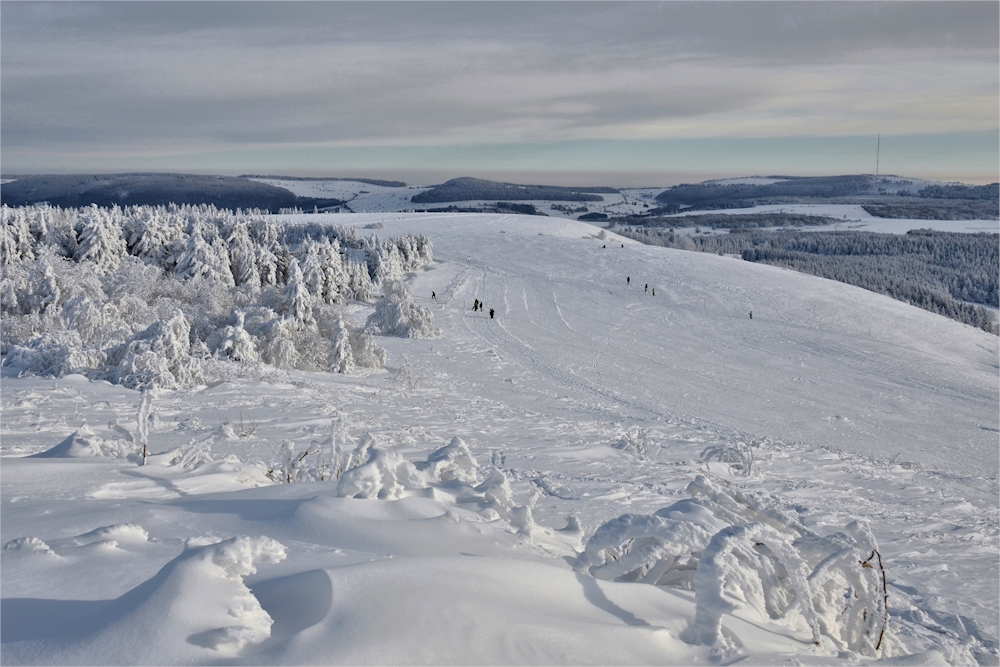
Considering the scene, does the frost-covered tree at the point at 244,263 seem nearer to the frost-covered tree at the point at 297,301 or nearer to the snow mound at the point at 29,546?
the frost-covered tree at the point at 297,301

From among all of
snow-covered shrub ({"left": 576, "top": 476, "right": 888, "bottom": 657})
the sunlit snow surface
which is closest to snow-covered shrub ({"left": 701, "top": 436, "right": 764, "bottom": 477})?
the sunlit snow surface

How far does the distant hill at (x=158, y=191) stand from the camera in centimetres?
11388

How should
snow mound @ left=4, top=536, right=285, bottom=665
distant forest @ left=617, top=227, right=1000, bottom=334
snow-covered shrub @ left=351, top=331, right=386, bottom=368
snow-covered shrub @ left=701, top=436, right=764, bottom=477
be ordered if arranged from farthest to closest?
1. distant forest @ left=617, top=227, right=1000, bottom=334
2. snow-covered shrub @ left=351, top=331, right=386, bottom=368
3. snow-covered shrub @ left=701, top=436, right=764, bottom=477
4. snow mound @ left=4, top=536, right=285, bottom=665

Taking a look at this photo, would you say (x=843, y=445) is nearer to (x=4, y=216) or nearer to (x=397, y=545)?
(x=397, y=545)

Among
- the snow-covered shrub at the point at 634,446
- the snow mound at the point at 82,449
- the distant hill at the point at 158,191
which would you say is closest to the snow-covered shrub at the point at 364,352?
the snow-covered shrub at the point at 634,446

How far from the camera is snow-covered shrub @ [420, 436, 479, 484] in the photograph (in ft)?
14.3

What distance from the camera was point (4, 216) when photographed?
2834 cm

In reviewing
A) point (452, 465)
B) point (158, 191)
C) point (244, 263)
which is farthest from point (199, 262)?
point (158, 191)

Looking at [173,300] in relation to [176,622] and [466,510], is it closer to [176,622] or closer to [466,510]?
[466,510]

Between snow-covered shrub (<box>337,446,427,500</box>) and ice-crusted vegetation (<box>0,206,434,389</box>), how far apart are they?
8.06 meters

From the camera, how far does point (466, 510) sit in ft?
12.0

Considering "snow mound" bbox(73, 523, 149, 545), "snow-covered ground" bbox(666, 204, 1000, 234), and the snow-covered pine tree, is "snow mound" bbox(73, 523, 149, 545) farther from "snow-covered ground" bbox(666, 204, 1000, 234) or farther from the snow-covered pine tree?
"snow-covered ground" bbox(666, 204, 1000, 234)

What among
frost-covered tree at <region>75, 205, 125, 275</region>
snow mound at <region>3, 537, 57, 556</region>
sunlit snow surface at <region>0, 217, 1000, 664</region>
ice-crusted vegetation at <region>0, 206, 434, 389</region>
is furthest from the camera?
frost-covered tree at <region>75, 205, 125, 275</region>

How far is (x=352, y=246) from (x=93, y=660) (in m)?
42.8
